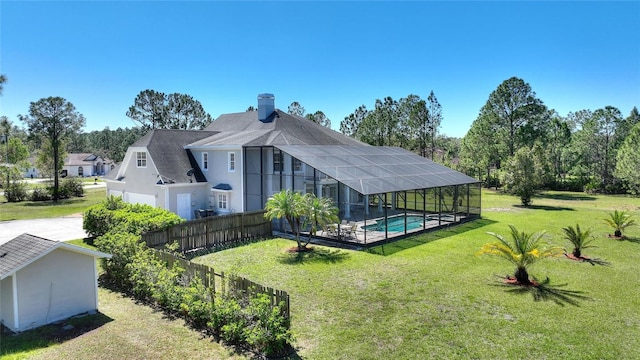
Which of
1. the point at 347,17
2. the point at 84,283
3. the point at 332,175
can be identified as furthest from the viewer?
the point at 347,17

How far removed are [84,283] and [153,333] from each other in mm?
2603

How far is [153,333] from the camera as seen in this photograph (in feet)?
28.0

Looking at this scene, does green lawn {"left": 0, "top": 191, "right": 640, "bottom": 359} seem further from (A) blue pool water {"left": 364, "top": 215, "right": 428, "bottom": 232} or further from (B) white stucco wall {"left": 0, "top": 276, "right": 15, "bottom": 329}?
(A) blue pool water {"left": 364, "top": 215, "right": 428, "bottom": 232}

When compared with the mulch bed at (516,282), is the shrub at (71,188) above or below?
above

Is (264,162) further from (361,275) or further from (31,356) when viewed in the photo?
(31,356)

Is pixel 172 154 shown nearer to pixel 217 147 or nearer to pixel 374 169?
pixel 217 147

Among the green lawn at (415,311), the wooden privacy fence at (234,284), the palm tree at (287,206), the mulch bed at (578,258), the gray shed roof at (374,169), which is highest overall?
the gray shed roof at (374,169)

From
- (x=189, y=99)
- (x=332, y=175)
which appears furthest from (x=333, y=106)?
(x=332, y=175)

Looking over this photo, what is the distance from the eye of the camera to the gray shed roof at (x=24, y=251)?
839cm

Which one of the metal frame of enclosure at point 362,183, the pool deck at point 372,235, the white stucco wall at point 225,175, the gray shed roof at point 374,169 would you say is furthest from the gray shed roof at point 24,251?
the white stucco wall at point 225,175

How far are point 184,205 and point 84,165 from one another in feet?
211

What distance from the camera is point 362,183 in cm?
1742

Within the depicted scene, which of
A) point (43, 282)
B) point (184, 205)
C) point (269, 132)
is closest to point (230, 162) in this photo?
point (269, 132)

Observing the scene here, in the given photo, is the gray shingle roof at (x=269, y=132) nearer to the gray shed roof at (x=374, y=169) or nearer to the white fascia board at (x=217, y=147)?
the white fascia board at (x=217, y=147)
